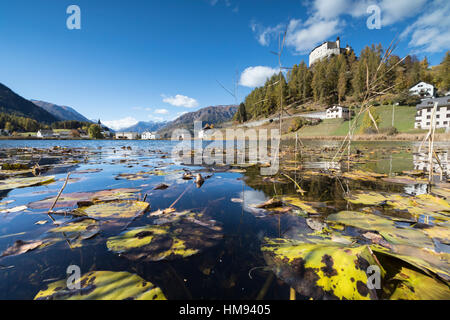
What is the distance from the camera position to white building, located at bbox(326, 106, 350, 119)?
50213 millimetres

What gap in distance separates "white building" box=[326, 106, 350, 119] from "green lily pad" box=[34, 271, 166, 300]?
5985cm

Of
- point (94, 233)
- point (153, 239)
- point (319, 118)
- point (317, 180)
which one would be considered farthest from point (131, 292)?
point (319, 118)

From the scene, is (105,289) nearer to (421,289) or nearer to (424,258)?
(421,289)

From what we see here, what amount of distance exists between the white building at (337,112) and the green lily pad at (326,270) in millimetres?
59030

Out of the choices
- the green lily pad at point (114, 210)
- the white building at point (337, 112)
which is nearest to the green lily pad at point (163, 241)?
the green lily pad at point (114, 210)

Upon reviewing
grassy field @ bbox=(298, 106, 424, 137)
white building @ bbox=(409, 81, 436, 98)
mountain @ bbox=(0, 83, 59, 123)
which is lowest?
grassy field @ bbox=(298, 106, 424, 137)

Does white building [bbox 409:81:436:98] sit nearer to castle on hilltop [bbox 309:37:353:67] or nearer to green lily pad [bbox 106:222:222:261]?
castle on hilltop [bbox 309:37:353:67]

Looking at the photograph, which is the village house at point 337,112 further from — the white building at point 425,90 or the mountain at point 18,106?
the mountain at point 18,106

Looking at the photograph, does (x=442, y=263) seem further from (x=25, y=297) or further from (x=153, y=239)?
(x=25, y=297)

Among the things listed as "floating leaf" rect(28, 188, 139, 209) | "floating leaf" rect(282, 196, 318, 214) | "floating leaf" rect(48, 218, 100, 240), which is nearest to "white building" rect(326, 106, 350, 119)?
"floating leaf" rect(282, 196, 318, 214)

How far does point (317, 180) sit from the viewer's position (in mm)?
3791
